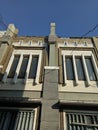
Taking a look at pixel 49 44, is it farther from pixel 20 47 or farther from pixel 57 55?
pixel 20 47

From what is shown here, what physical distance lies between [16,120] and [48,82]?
2.48 metres

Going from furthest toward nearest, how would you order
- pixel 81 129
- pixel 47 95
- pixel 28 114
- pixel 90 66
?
pixel 90 66 < pixel 47 95 < pixel 28 114 < pixel 81 129

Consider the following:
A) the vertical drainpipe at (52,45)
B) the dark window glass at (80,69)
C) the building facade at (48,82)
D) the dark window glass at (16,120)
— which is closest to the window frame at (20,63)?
the building facade at (48,82)

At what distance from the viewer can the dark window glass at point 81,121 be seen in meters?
7.32

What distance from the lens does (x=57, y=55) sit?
11070 millimetres

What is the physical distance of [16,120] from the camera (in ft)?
24.9

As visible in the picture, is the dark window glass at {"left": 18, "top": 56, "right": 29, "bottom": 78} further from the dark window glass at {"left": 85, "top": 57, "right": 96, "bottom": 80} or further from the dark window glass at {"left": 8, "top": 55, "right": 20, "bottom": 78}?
the dark window glass at {"left": 85, "top": 57, "right": 96, "bottom": 80}

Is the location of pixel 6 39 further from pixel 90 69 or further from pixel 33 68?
pixel 90 69

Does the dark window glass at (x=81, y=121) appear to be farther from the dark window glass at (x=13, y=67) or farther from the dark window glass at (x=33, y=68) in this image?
the dark window glass at (x=13, y=67)

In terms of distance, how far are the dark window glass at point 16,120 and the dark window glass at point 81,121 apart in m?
1.62

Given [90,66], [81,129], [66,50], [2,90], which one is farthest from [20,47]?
[81,129]

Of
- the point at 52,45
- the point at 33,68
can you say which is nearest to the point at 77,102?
the point at 33,68

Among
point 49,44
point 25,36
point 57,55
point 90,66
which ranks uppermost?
point 25,36

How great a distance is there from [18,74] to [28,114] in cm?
283
